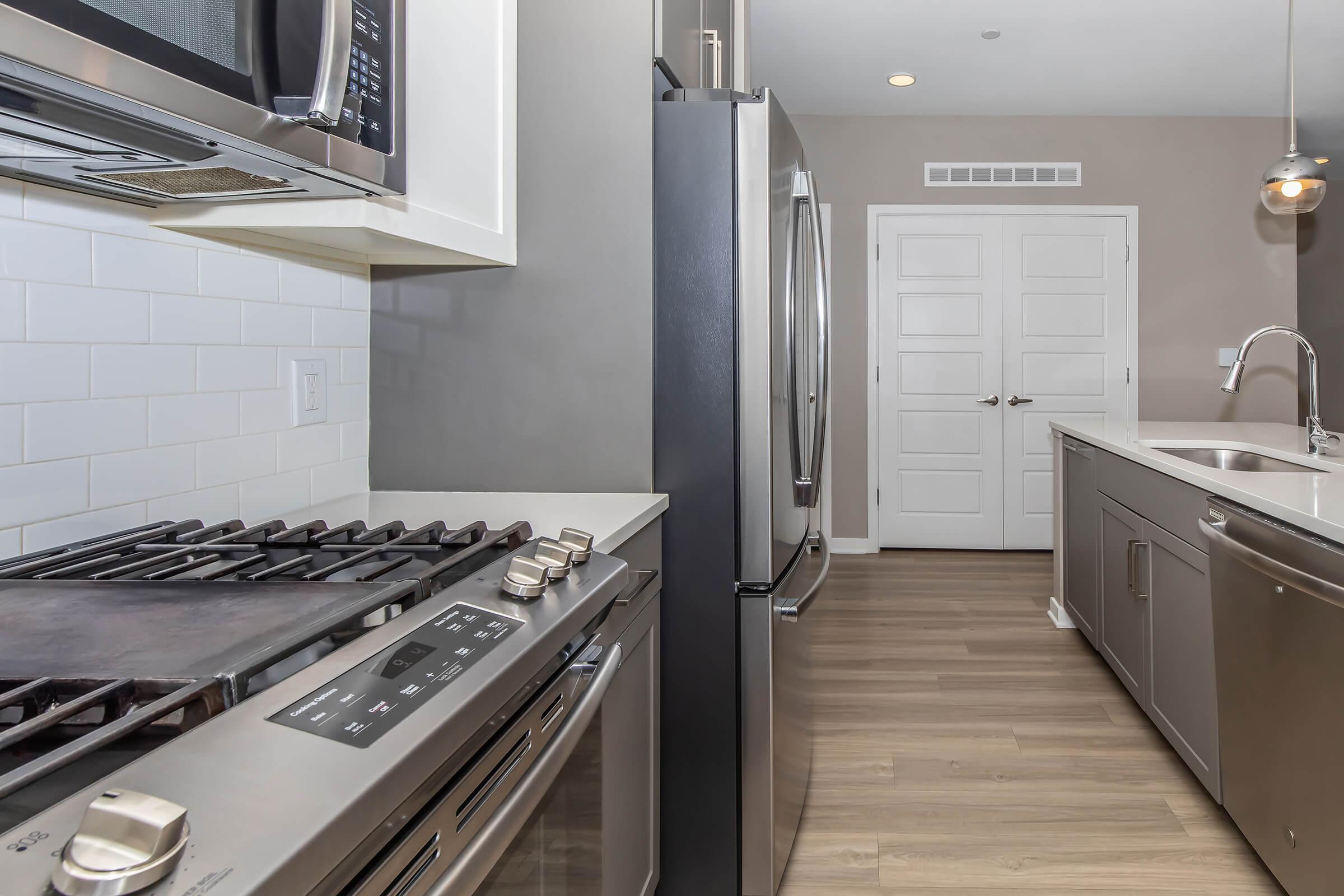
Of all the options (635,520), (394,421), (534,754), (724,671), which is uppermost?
(394,421)

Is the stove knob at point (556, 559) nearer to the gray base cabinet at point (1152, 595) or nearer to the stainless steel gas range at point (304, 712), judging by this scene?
the stainless steel gas range at point (304, 712)

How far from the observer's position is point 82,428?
1.14 meters

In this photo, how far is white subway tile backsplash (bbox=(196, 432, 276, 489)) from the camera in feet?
4.42

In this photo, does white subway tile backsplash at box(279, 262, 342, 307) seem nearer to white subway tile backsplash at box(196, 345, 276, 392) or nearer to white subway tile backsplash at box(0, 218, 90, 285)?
white subway tile backsplash at box(196, 345, 276, 392)

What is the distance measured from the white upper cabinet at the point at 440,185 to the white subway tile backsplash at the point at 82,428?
281 millimetres

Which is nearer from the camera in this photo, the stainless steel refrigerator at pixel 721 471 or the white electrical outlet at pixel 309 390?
the white electrical outlet at pixel 309 390

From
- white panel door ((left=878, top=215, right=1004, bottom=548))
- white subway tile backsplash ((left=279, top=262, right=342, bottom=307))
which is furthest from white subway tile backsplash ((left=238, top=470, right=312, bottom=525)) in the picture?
white panel door ((left=878, top=215, right=1004, bottom=548))

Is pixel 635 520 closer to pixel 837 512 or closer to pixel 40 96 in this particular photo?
pixel 40 96

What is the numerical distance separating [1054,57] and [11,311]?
4.47 m

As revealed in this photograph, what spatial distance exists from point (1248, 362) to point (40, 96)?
6045 mm

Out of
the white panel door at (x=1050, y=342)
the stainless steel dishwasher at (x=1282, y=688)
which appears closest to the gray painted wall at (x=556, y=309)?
the stainless steel dishwasher at (x=1282, y=688)

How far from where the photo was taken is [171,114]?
2.61ft

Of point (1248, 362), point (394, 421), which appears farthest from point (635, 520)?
point (1248, 362)

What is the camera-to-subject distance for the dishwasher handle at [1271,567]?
1.48 metres
